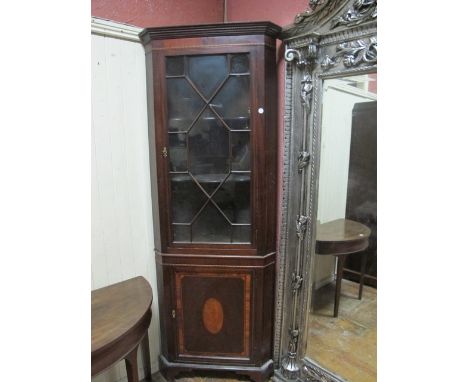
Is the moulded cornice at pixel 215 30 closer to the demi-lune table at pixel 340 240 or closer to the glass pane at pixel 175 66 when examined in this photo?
the glass pane at pixel 175 66

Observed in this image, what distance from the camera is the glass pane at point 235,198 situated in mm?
1535

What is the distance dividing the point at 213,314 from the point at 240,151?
0.85 metres

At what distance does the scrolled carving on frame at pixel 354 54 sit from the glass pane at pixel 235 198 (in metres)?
0.62

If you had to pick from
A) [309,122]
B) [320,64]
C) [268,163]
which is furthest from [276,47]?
[268,163]

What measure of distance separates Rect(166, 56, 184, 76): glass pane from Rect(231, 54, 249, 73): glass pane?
0.77ft

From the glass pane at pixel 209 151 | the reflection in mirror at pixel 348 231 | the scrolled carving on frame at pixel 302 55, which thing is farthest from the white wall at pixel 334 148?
the glass pane at pixel 209 151

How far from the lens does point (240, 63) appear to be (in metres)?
1.43

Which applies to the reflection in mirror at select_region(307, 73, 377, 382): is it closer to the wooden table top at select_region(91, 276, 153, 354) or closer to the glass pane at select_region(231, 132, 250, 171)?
the glass pane at select_region(231, 132, 250, 171)

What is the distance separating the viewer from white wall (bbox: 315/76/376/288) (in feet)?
4.35

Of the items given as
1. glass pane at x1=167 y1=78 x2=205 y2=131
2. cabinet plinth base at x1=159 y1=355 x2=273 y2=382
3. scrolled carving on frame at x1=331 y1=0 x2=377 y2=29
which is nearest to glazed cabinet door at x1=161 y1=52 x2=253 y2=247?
glass pane at x1=167 y1=78 x2=205 y2=131

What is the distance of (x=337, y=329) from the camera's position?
4.88 feet

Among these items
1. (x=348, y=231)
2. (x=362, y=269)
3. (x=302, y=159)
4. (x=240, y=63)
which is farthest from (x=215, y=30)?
(x=362, y=269)
